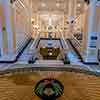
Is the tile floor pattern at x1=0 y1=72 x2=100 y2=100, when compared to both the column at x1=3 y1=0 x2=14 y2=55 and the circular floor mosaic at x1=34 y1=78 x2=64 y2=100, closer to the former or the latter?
the circular floor mosaic at x1=34 y1=78 x2=64 y2=100

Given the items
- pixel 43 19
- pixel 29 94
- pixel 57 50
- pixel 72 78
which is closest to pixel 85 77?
pixel 72 78

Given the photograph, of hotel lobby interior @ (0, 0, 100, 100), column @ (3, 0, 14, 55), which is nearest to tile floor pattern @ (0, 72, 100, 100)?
hotel lobby interior @ (0, 0, 100, 100)

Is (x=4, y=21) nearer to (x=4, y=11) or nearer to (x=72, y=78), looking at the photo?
(x=4, y=11)

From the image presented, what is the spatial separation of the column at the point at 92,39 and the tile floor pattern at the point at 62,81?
4.27 m

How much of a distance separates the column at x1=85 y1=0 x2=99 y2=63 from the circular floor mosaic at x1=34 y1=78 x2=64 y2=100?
15.7 feet

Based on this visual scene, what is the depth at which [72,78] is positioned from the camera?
216 cm

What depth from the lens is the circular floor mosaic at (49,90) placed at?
168 centimetres

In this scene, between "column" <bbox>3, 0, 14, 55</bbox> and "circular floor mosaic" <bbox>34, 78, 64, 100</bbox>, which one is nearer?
"circular floor mosaic" <bbox>34, 78, 64, 100</bbox>

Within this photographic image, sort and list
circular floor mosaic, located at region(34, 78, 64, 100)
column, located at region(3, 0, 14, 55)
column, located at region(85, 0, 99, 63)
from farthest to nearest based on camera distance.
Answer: column, located at region(3, 0, 14, 55) < column, located at region(85, 0, 99, 63) < circular floor mosaic, located at region(34, 78, 64, 100)

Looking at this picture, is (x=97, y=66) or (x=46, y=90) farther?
(x=97, y=66)

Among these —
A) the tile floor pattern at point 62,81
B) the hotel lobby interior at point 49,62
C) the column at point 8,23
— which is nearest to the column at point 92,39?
the hotel lobby interior at point 49,62

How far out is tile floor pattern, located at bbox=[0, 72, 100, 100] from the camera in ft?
5.53

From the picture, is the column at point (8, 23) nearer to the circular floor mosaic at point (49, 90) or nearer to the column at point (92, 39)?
the column at point (92, 39)

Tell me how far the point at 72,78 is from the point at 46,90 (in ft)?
1.74
